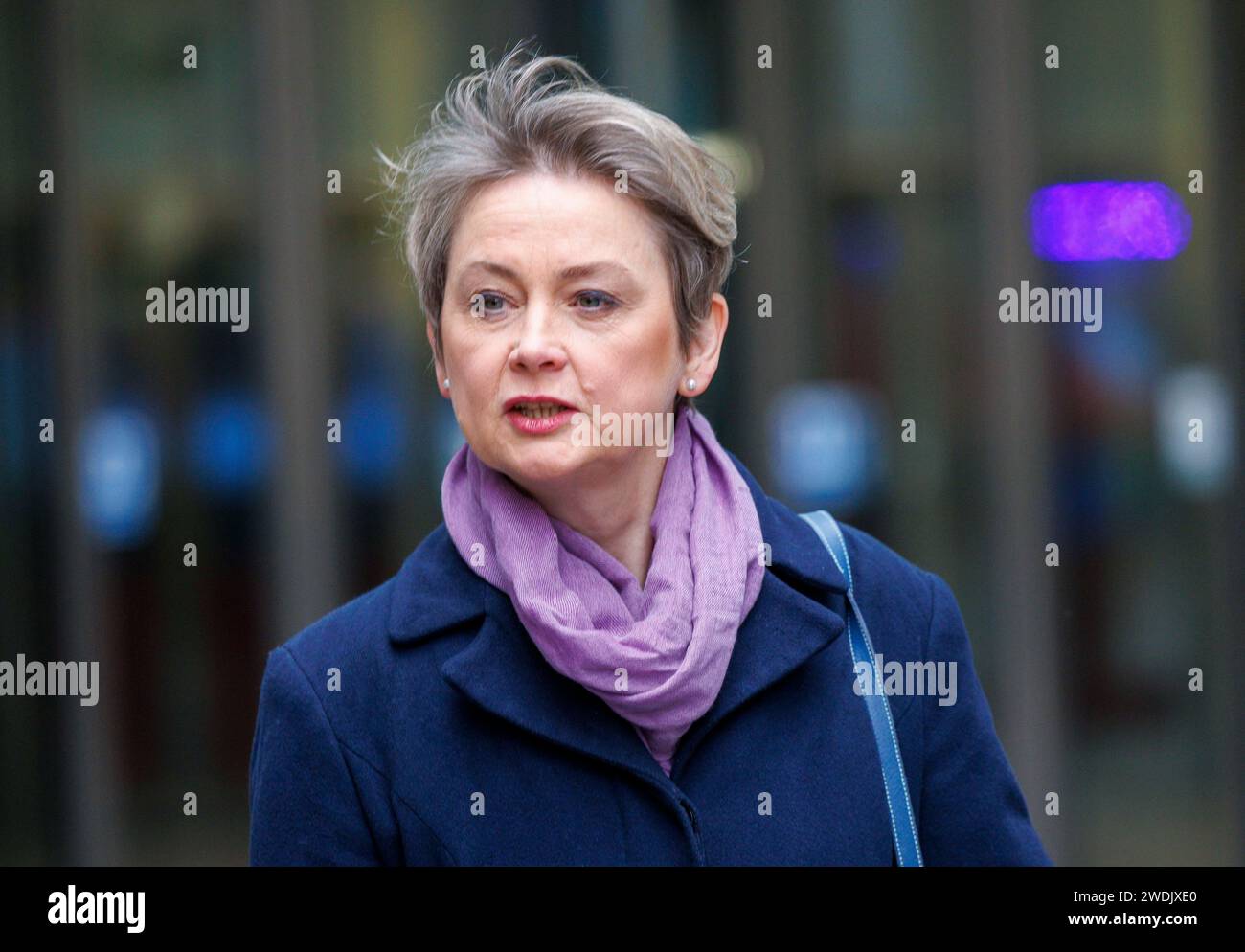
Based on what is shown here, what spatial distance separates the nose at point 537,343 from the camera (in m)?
2.10

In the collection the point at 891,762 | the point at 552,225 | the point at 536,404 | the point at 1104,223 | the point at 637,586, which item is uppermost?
the point at 1104,223

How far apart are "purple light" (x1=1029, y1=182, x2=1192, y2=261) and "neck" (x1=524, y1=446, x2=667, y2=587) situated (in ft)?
14.5

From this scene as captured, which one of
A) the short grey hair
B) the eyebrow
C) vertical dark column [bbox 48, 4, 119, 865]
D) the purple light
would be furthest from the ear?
vertical dark column [bbox 48, 4, 119, 865]

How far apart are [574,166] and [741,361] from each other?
4.21m

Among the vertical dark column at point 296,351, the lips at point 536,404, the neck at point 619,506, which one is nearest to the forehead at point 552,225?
the lips at point 536,404

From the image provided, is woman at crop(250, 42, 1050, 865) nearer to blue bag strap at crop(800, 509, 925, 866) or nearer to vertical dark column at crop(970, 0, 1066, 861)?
blue bag strap at crop(800, 509, 925, 866)

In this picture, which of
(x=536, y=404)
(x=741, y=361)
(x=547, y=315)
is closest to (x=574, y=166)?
(x=547, y=315)

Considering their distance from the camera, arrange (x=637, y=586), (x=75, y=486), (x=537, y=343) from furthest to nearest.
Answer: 1. (x=75, y=486)
2. (x=637, y=586)
3. (x=537, y=343)

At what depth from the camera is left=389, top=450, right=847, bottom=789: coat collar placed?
215 cm

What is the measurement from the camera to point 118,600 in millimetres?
6258

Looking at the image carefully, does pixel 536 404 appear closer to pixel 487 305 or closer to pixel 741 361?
pixel 487 305

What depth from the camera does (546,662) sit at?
7.21 feet
